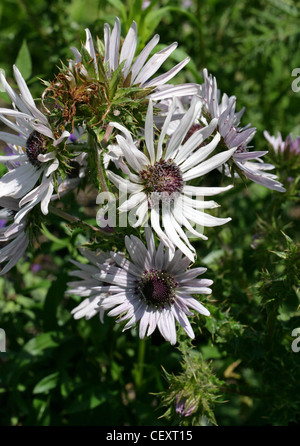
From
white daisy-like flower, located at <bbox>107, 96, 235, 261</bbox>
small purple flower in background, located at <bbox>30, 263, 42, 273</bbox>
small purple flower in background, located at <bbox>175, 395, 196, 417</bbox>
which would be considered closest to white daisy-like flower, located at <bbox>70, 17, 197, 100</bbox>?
white daisy-like flower, located at <bbox>107, 96, 235, 261</bbox>

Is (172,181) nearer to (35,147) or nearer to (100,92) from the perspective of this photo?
(100,92)

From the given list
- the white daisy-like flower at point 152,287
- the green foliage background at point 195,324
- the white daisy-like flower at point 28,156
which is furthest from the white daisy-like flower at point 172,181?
the green foliage background at point 195,324

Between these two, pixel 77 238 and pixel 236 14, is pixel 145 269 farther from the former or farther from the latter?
pixel 236 14

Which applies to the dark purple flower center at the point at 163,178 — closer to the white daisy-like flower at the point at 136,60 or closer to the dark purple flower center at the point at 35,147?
the white daisy-like flower at the point at 136,60

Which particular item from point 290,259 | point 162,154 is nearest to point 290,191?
point 290,259

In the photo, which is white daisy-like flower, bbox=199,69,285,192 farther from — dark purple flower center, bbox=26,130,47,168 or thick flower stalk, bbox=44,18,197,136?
dark purple flower center, bbox=26,130,47,168
